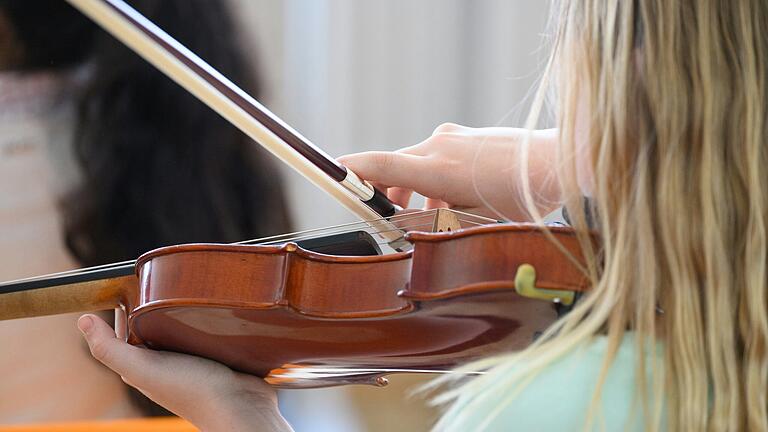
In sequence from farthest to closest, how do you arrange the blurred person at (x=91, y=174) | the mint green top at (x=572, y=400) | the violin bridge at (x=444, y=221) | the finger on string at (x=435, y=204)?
the blurred person at (x=91, y=174)
the finger on string at (x=435, y=204)
the violin bridge at (x=444, y=221)
the mint green top at (x=572, y=400)

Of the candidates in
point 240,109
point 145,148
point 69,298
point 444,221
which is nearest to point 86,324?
point 69,298

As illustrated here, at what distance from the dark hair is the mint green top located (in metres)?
1.23

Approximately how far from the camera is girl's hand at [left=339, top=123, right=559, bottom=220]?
1.02 m

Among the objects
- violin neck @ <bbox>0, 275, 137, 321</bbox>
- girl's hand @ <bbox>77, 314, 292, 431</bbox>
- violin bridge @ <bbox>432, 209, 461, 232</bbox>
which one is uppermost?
violin bridge @ <bbox>432, 209, 461, 232</bbox>

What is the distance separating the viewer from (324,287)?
0.79m

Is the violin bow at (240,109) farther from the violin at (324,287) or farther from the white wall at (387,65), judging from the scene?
the white wall at (387,65)

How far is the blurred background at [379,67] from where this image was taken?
6.84 feet

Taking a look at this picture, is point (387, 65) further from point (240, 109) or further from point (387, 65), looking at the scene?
point (240, 109)

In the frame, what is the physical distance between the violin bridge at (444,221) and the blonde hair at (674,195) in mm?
256

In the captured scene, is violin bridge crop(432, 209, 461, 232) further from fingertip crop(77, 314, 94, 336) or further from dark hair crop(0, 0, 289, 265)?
dark hair crop(0, 0, 289, 265)

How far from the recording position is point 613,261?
26.0 inches

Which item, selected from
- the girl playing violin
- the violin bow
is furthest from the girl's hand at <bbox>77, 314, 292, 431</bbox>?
the girl playing violin

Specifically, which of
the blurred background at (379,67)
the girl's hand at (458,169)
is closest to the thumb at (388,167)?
the girl's hand at (458,169)

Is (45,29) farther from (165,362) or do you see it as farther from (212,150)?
(165,362)
